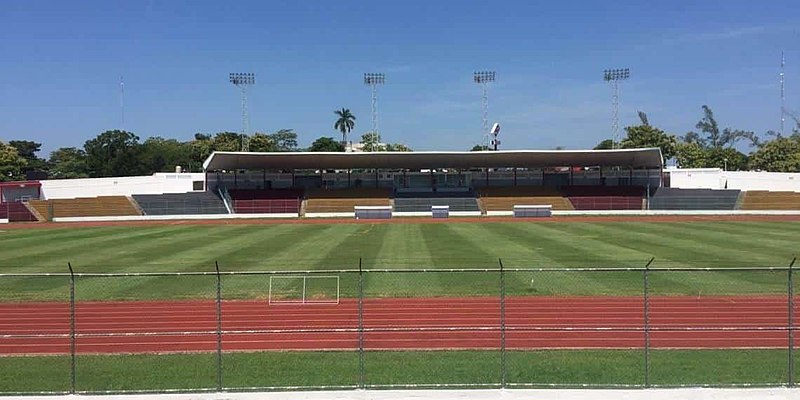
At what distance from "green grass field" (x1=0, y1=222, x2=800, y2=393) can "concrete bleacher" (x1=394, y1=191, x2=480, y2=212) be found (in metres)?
17.4

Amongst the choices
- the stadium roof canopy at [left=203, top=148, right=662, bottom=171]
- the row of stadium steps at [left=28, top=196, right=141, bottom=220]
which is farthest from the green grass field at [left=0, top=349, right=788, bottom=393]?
the row of stadium steps at [left=28, top=196, right=141, bottom=220]

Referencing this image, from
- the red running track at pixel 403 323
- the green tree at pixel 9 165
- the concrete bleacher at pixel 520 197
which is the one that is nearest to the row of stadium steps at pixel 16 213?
the concrete bleacher at pixel 520 197

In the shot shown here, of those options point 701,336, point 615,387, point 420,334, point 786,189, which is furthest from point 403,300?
point 786,189

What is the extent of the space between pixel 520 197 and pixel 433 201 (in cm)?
1133

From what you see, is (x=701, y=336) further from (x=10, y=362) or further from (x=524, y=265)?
(x=10, y=362)

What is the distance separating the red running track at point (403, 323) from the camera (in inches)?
596

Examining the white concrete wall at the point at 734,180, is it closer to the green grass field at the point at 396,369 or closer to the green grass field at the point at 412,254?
the green grass field at the point at 412,254

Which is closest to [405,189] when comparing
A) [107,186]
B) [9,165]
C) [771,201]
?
[107,186]

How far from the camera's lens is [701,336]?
50.9 ft

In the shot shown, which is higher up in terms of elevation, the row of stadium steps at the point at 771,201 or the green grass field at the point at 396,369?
the row of stadium steps at the point at 771,201

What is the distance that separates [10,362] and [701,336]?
52.9ft

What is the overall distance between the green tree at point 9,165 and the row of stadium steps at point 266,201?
58164 mm

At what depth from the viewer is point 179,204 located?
71.3m

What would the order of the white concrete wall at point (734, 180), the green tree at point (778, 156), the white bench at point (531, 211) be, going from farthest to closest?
the green tree at point (778, 156), the white concrete wall at point (734, 180), the white bench at point (531, 211)
